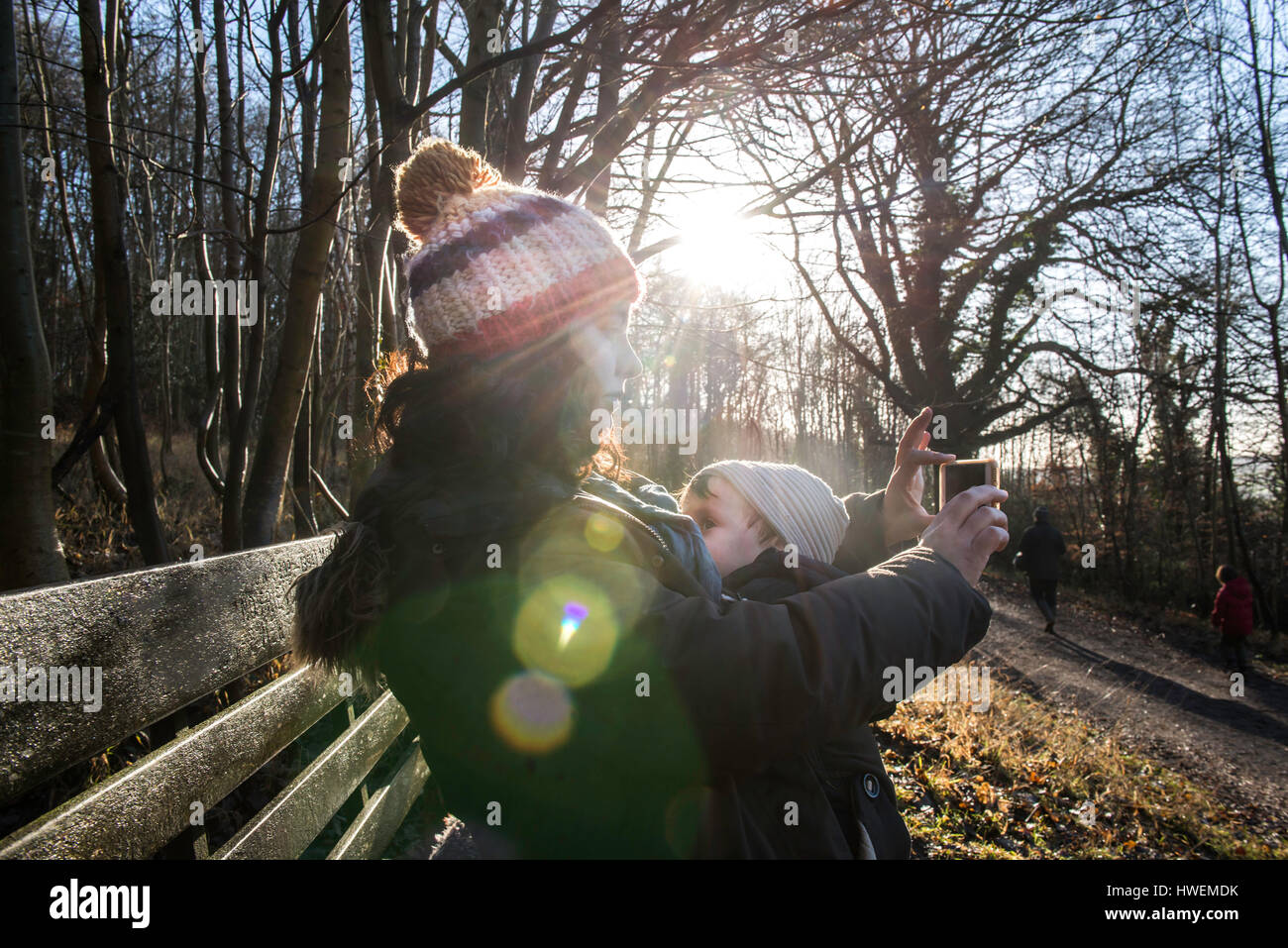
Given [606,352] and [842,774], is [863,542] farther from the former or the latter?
[606,352]

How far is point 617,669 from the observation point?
1071 mm

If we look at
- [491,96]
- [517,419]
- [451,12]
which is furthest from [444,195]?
[451,12]

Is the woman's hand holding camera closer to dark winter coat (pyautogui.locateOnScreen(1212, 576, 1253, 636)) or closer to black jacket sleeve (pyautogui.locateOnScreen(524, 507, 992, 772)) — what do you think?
black jacket sleeve (pyautogui.locateOnScreen(524, 507, 992, 772))

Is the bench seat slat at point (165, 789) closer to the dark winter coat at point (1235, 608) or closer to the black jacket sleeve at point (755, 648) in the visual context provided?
the black jacket sleeve at point (755, 648)

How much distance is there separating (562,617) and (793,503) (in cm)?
95

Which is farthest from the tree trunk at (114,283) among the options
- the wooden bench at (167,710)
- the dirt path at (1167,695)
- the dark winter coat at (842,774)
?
the dirt path at (1167,695)

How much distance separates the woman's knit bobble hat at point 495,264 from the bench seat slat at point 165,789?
0.66 metres

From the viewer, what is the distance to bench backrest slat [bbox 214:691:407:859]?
1789 millimetres

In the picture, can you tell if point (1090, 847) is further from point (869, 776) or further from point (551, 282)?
point (551, 282)

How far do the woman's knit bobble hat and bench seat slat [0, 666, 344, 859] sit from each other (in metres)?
0.66

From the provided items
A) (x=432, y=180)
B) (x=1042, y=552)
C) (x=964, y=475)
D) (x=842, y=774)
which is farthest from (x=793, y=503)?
(x=1042, y=552)

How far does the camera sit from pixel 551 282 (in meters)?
1.37

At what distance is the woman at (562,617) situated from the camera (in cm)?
107

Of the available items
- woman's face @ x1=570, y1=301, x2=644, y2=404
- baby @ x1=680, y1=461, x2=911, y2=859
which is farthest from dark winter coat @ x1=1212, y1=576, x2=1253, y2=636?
woman's face @ x1=570, y1=301, x2=644, y2=404
